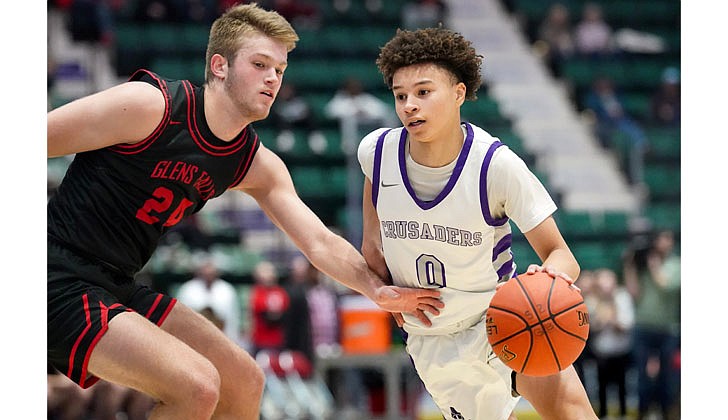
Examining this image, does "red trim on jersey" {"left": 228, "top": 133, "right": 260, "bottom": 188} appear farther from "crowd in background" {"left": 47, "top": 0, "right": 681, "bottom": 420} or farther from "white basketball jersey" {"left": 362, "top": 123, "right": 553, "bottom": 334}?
"crowd in background" {"left": 47, "top": 0, "right": 681, "bottom": 420}

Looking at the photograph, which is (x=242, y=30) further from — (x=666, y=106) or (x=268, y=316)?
(x=666, y=106)

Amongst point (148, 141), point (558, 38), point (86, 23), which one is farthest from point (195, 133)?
point (558, 38)

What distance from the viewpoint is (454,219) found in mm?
4473

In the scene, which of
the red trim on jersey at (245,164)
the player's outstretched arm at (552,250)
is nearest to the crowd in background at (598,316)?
the red trim on jersey at (245,164)

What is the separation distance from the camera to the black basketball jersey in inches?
175

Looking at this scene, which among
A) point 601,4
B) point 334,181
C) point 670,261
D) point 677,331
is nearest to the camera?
point 677,331

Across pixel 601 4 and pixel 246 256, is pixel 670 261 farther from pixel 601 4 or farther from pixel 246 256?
pixel 601 4

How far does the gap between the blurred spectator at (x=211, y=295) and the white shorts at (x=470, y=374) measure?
223 inches

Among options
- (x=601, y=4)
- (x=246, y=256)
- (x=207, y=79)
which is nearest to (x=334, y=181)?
(x=246, y=256)

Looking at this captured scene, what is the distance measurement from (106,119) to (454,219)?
5.06ft

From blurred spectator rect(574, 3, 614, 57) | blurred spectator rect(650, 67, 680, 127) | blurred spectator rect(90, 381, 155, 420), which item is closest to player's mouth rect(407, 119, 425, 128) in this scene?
blurred spectator rect(90, 381, 155, 420)

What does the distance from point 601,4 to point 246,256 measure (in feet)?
28.5
